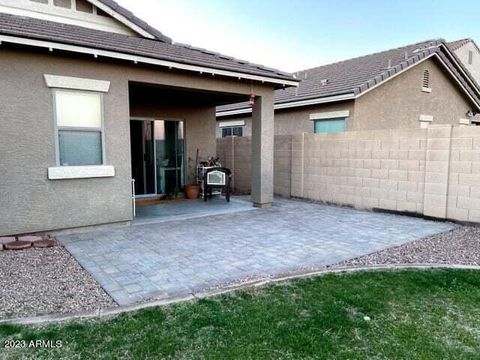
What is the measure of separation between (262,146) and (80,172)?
4.73 meters

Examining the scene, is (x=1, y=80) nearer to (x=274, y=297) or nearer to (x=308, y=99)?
(x=274, y=297)

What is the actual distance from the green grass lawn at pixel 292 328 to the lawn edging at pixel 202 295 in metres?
0.12

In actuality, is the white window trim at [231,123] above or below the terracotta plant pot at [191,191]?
above

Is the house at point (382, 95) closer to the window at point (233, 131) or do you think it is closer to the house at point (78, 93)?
the window at point (233, 131)

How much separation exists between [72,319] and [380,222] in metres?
7.02

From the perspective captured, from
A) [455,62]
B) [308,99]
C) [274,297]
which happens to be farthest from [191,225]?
[455,62]

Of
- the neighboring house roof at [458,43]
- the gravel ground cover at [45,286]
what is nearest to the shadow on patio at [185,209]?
the gravel ground cover at [45,286]

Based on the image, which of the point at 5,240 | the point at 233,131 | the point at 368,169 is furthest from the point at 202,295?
the point at 233,131

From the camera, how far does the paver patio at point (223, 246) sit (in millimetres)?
4789

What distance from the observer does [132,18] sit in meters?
8.96

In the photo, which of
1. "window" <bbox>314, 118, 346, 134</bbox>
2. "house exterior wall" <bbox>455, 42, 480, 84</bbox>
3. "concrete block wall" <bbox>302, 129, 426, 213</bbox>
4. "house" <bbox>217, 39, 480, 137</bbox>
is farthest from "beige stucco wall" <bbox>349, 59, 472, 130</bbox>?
"house exterior wall" <bbox>455, 42, 480, 84</bbox>

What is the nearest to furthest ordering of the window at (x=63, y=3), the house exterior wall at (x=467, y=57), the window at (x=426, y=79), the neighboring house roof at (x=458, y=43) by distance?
the window at (x=63, y=3)
the window at (x=426, y=79)
the neighboring house roof at (x=458, y=43)
the house exterior wall at (x=467, y=57)

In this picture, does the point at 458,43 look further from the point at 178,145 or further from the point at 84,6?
the point at 84,6

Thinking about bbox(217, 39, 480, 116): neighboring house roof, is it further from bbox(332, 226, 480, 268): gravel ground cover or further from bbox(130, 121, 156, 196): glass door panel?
bbox(332, 226, 480, 268): gravel ground cover
